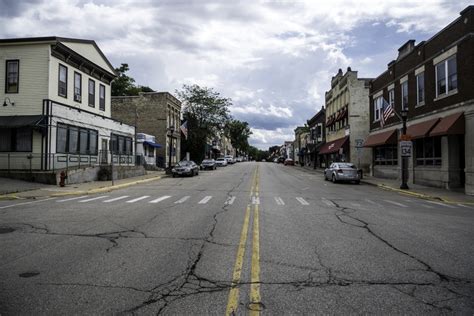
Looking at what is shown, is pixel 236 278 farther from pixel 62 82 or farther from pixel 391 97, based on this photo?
pixel 391 97

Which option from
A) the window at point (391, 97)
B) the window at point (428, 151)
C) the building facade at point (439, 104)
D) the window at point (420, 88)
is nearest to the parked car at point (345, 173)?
the building facade at point (439, 104)

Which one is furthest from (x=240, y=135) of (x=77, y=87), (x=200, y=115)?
(x=77, y=87)

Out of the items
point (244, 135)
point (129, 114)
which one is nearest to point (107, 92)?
point (129, 114)

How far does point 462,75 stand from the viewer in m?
20.3

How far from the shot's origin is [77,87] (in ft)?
94.3

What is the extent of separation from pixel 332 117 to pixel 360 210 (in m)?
39.6

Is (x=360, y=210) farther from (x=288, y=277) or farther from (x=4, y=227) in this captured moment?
(x=4, y=227)

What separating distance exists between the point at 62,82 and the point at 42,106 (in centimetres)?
314

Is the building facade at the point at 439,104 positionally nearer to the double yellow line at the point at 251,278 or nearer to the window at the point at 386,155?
the window at the point at 386,155

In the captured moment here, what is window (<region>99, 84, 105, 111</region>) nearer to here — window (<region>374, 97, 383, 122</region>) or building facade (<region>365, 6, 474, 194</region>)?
building facade (<region>365, 6, 474, 194</region>)

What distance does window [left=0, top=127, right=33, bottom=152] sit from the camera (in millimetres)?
23875

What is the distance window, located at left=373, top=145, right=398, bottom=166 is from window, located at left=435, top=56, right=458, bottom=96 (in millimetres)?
9156

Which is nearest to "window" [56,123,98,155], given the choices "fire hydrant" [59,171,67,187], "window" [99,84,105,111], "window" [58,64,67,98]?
"window" [58,64,67,98]

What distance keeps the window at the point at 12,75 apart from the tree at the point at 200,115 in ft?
124
